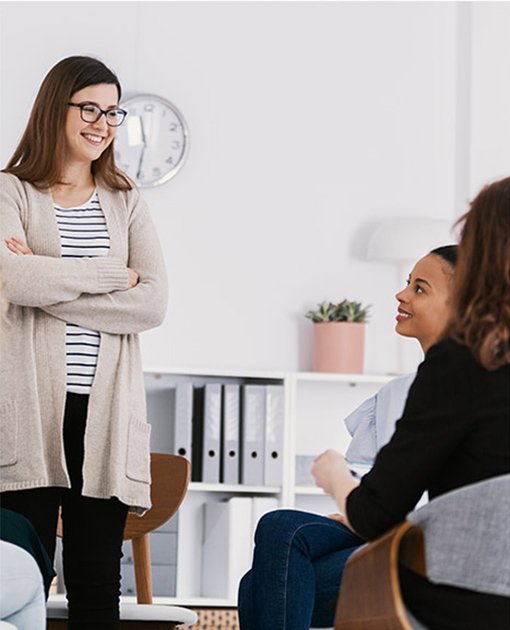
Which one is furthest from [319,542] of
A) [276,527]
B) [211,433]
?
[211,433]

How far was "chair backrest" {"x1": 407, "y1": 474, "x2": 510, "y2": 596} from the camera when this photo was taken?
1.37 m

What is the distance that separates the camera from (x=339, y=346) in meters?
4.49

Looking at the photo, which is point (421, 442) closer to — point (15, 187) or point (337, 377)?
point (15, 187)

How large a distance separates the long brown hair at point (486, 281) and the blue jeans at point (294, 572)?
940mm

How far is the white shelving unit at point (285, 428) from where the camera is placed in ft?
14.3

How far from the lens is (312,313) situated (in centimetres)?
455

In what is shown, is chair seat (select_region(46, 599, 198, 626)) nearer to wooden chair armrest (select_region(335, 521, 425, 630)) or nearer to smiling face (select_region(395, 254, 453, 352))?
smiling face (select_region(395, 254, 453, 352))

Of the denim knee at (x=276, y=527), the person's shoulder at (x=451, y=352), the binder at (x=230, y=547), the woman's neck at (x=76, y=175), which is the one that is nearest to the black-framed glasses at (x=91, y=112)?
the woman's neck at (x=76, y=175)

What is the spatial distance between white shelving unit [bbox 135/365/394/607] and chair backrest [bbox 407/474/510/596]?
9.61 ft

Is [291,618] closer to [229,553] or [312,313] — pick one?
[229,553]

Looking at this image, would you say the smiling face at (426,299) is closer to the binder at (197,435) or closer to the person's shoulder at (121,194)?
the person's shoulder at (121,194)

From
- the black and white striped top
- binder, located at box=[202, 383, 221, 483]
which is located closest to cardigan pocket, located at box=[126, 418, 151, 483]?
the black and white striped top

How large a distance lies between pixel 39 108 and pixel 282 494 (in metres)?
2.27

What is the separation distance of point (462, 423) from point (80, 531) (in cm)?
108
